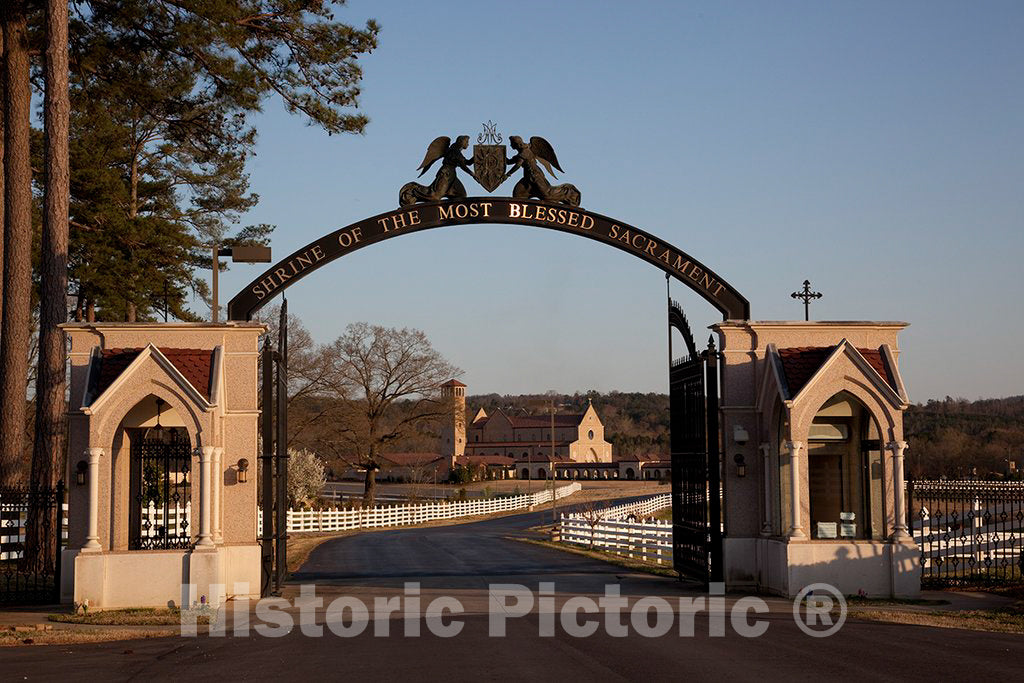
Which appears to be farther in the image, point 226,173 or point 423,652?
point 226,173

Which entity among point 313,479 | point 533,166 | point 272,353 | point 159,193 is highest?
point 159,193

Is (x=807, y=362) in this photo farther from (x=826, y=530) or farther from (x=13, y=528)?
(x=13, y=528)

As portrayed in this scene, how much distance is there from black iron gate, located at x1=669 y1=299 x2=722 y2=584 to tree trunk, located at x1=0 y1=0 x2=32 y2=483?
43.1 ft

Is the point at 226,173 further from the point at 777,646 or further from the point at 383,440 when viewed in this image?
the point at 777,646

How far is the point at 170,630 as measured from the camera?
1491 centimetres

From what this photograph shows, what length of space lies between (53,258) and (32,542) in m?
5.45

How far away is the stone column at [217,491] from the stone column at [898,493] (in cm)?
1063

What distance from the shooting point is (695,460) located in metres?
19.7

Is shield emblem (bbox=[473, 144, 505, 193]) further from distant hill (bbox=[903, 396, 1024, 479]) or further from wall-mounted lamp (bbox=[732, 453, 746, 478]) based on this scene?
distant hill (bbox=[903, 396, 1024, 479])

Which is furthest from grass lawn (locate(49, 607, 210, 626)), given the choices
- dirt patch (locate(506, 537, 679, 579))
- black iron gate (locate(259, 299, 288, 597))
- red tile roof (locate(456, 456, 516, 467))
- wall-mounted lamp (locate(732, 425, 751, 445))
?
red tile roof (locate(456, 456, 516, 467))

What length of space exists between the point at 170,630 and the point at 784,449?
991cm

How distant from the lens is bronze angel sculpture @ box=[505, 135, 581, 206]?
19281 mm

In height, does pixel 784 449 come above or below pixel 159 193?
below

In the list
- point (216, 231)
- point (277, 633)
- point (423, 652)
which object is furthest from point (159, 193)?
point (423, 652)
